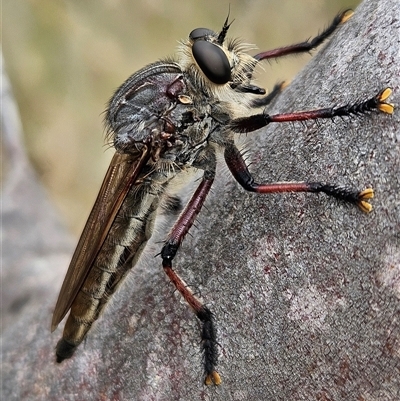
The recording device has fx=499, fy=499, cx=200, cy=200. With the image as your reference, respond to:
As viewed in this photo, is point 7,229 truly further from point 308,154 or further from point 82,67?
point 82,67

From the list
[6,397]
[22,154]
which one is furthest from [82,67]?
[6,397]

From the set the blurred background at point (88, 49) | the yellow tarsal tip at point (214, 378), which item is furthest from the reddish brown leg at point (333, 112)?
the blurred background at point (88, 49)

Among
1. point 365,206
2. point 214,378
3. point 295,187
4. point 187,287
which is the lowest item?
point 214,378

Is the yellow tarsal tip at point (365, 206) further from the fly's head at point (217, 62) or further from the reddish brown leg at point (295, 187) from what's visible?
the fly's head at point (217, 62)

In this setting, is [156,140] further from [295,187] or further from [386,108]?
[386,108]

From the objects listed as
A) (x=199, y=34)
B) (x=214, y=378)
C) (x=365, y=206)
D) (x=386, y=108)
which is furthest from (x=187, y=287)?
(x=199, y=34)

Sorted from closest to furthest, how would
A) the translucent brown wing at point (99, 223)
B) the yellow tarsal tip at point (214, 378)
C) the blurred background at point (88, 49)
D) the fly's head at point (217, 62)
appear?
1. the yellow tarsal tip at point (214, 378)
2. the translucent brown wing at point (99, 223)
3. the fly's head at point (217, 62)
4. the blurred background at point (88, 49)

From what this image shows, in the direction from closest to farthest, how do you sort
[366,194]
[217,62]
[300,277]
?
[366,194], [300,277], [217,62]
